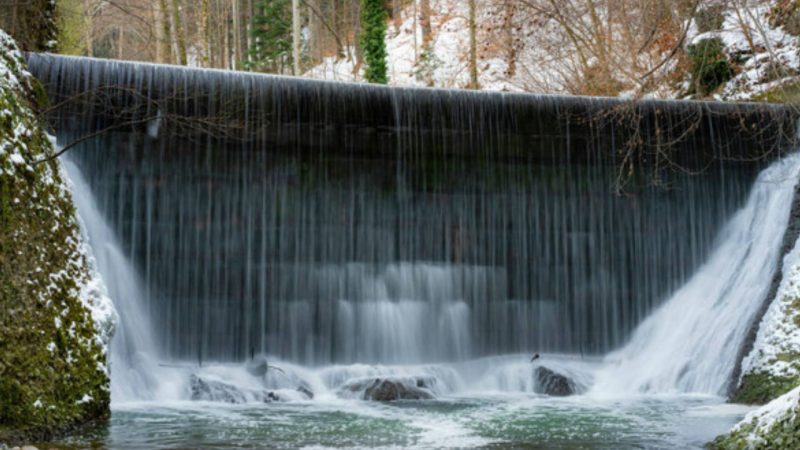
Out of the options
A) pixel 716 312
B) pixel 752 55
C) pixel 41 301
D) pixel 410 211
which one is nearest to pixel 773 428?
pixel 41 301

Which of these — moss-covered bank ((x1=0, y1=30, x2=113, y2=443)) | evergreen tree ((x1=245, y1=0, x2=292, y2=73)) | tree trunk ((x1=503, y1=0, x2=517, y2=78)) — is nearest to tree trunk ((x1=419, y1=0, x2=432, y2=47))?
evergreen tree ((x1=245, y1=0, x2=292, y2=73))

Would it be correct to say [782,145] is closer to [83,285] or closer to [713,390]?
[713,390]

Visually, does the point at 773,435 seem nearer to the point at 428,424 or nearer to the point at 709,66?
the point at 428,424

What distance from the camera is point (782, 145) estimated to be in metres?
15.4

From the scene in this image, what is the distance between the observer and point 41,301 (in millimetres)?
8320

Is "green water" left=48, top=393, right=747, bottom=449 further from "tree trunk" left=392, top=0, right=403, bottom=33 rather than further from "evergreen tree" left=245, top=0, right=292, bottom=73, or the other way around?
"tree trunk" left=392, top=0, right=403, bottom=33

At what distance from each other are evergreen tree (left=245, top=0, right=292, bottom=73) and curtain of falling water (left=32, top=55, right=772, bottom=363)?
911 inches

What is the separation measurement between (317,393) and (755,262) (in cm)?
653

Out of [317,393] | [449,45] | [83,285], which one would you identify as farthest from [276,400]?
[449,45]

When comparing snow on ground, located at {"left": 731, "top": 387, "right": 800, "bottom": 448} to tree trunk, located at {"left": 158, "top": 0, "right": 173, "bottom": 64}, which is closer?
snow on ground, located at {"left": 731, "top": 387, "right": 800, "bottom": 448}

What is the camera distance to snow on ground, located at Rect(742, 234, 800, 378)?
1094 centimetres

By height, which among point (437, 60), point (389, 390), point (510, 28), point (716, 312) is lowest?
point (389, 390)

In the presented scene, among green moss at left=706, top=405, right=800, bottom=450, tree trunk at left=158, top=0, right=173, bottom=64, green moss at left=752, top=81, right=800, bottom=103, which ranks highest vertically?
tree trunk at left=158, top=0, right=173, bottom=64

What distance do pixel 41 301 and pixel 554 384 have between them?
6.67 metres
